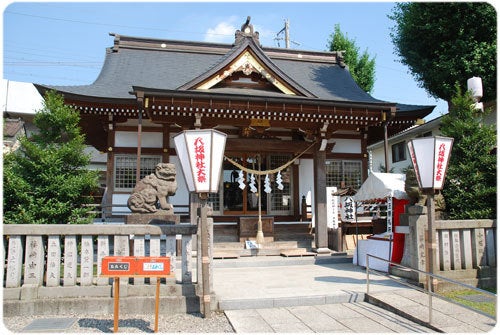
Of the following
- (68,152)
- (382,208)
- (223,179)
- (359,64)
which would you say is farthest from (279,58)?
(68,152)

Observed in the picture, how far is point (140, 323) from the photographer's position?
16.3 feet

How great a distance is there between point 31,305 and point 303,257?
22.2ft

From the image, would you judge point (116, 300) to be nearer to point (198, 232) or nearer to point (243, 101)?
point (198, 232)

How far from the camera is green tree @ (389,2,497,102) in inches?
599

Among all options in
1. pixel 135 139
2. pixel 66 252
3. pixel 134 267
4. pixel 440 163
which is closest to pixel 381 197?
pixel 440 163

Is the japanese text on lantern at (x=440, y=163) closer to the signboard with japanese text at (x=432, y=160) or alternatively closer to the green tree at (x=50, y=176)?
the signboard with japanese text at (x=432, y=160)

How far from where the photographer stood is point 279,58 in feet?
55.9

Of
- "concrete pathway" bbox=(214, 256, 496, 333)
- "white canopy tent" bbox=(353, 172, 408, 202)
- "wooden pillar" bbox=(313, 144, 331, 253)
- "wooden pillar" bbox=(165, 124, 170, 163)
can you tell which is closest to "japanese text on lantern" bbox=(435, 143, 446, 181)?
"concrete pathway" bbox=(214, 256, 496, 333)

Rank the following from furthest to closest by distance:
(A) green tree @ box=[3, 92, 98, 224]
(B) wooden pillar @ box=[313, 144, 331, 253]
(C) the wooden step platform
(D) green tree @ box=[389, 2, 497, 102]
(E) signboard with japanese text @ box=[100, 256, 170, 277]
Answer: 1. (D) green tree @ box=[389, 2, 497, 102]
2. (B) wooden pillar @ box=[313, 144, 331, 253]
3. (C) the wooden step platform
4. (A) green tree @ box=[3, 92, 98, 224]
5. (E) signboard with japanese text @ box=[100, 256, 170, 277]

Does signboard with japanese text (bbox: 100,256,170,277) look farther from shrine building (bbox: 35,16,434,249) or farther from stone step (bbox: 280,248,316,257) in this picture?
stone step (bbox: 280,248,316,257)

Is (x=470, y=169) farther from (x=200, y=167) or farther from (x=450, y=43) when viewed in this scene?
(x=450, y=43)

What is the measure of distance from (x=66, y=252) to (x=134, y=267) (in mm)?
1625

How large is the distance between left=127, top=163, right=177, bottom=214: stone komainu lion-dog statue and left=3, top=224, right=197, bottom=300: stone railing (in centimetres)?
192

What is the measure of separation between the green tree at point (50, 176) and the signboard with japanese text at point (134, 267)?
10.9 feet
